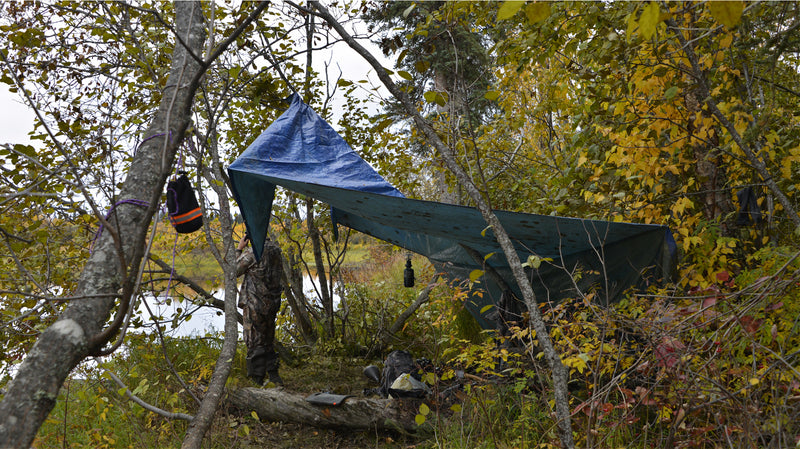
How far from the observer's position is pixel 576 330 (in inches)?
101

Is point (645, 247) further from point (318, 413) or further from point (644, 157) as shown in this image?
point (318, 413)


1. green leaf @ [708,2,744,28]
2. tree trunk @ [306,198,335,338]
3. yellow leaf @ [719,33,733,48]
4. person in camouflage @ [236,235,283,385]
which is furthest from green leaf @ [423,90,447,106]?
tree trunk @ [306,198,335,338]

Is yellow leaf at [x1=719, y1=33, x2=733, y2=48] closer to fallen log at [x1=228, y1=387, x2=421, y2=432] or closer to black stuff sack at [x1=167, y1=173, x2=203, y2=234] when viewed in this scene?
black stuff sack at [x1=167, y1=173, x2=203, y2=234]

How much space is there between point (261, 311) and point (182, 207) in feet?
5.44

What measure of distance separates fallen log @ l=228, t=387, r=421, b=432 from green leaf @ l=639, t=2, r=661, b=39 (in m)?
2.66

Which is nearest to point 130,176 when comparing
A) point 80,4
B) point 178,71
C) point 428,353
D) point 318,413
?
point 178,71

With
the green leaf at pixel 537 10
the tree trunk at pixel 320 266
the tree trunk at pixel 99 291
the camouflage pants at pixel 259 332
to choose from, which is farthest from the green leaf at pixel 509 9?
the tree trunk at pixel 320 266

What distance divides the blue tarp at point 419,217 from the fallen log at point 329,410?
1.13 meters

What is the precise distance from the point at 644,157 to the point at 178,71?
219 cm

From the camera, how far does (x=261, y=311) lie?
3748 millimetres

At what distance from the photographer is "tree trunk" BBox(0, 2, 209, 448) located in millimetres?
1036

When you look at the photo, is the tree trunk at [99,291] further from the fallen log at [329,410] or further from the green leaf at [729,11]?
the fallen log at [329,410]

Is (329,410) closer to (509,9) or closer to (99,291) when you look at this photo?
(99,291)

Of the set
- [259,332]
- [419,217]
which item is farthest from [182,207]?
[259,332]
